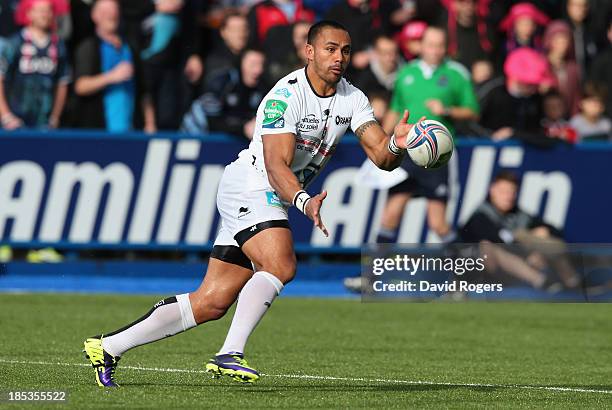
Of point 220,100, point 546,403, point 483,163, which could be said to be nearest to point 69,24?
point 220,100

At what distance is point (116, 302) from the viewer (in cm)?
1659

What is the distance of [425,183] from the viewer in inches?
712

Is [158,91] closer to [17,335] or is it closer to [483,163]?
[483,163]

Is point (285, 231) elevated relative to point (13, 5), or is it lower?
lower

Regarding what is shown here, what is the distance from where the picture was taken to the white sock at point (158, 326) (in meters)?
9.46

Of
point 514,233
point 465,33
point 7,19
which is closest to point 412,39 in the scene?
point 465,33

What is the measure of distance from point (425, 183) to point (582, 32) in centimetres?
376

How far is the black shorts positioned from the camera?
1802cm

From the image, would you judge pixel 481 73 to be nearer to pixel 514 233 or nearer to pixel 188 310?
pixel 514 233

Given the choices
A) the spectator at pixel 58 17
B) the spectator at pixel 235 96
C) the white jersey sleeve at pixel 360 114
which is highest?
the spectator at pixel 58 17

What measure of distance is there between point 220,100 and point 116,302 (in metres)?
3.14

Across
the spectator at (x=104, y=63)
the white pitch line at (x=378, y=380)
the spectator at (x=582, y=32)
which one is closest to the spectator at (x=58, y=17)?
the spectator at (x=104, y=63)

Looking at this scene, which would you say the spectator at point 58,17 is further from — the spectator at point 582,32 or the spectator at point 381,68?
the spectator at point 582,32

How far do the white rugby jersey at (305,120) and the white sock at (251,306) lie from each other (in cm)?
65
